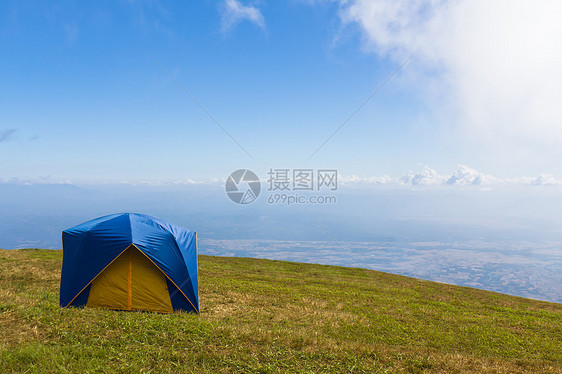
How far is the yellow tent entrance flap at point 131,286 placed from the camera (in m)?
12.0

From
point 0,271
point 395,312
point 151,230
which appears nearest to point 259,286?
point 395,312

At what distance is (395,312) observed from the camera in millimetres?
16078

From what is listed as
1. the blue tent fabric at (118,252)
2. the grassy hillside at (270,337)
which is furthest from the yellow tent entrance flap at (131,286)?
the grassy hillside at (270,337)

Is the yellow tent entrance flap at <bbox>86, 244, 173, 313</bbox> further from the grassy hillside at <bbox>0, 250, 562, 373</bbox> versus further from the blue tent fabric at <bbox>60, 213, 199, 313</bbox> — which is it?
the grassy hillside at <bbox>0, 250, 562, 373</bbox>

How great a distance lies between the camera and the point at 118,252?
38.4 feet

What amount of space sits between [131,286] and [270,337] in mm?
6786

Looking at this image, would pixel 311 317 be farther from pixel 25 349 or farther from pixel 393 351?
pixel 25 349

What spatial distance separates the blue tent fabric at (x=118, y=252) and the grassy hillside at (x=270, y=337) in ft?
2.88

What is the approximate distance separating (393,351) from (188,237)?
10.0 metres

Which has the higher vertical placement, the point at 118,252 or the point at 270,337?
the point at 118,252

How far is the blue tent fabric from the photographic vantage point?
1180 cm

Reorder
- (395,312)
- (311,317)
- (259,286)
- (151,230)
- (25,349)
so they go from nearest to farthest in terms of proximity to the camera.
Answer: (25,349) → (151,230) → (311,317) → (395,312) → (259,286)

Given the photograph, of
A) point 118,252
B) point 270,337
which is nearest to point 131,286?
point 118,252

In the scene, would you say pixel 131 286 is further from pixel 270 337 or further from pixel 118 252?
pixel 270 337
